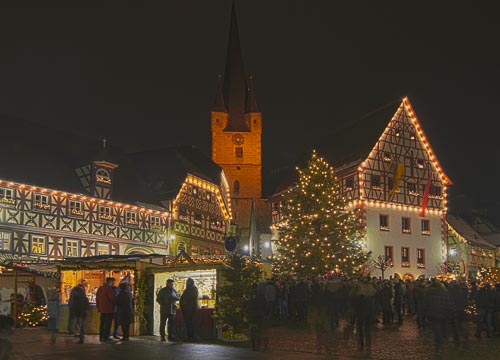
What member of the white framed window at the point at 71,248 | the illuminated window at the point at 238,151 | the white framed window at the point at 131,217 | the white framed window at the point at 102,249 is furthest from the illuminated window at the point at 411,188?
the illuminated window at the point at 238,151

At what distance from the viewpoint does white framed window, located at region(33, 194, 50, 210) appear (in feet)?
132

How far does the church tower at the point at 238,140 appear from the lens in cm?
7962

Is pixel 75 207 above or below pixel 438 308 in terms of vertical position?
above

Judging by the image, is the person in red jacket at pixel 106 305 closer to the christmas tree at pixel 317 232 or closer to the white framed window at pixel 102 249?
the christmas tree at pixel 317 232

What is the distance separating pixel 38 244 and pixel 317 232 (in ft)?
47.7

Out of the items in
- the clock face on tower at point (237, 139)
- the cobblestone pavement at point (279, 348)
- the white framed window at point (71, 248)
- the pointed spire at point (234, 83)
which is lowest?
the cobblestone pavement at point (279, 348)

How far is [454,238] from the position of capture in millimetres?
73875

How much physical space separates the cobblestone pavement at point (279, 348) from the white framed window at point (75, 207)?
20.0 meters

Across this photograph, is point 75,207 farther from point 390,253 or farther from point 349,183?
point 390,253

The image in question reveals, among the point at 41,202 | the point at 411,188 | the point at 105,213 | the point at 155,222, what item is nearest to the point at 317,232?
the point at 105,213

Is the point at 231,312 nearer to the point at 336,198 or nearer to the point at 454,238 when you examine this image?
the point at 336,198

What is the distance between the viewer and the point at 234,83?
84625mm

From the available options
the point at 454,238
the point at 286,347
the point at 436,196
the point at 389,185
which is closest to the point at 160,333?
the point at 286,347

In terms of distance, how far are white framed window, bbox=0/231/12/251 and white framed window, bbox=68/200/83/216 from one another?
462 cm
